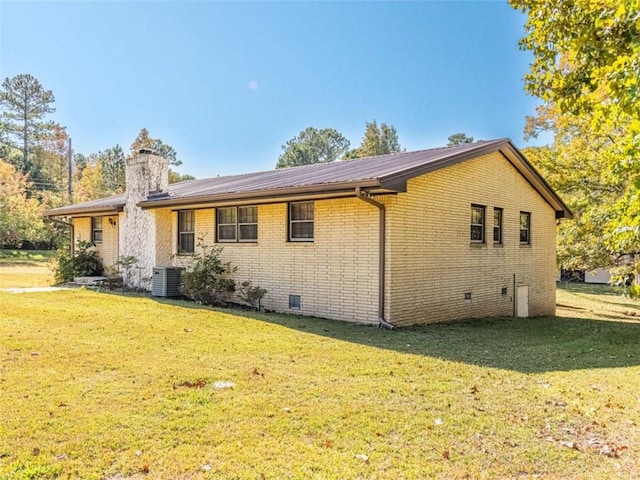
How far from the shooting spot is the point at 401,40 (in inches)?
585

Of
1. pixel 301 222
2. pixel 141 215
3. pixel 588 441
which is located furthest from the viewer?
pixel 141 215

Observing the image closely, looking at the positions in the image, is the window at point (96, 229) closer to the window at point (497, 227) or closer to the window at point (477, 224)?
the window at point (477, 224)

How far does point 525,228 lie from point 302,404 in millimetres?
12109

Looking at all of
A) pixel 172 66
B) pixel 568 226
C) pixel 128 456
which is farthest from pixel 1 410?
pixel 568 226

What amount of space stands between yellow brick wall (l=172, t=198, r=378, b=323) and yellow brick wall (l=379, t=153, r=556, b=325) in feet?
1.80

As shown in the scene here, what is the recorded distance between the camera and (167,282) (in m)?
13.2

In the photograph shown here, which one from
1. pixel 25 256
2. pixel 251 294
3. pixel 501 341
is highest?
pixel 25 256

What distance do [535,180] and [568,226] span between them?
18.2 ft

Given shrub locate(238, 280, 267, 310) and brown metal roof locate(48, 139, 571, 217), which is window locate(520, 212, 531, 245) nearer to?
brown metal roof locate(48, 139, 571, 217)

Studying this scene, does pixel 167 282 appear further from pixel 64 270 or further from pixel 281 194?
pixel 64 270

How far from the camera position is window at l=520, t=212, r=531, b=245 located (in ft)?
47.3

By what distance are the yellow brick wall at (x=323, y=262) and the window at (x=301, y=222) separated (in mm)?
149

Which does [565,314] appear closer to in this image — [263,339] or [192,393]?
[263,339]

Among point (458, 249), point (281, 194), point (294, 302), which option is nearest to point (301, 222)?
point (281, 194)
